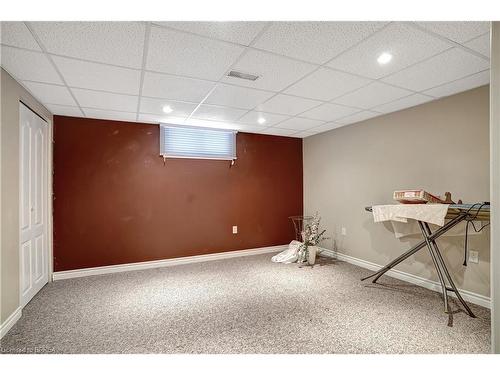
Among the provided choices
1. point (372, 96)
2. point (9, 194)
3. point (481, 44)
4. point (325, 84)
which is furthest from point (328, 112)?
point (9, 194)

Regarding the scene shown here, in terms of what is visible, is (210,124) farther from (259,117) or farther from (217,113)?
(259,117)

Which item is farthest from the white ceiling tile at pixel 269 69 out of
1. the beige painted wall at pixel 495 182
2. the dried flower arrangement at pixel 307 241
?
the dried flower arrangement at pixel 307 241

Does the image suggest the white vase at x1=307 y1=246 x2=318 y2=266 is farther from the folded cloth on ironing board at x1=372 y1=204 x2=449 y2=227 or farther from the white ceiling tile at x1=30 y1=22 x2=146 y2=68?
the white ceiling tile at x1=30 y1=22 x2=146 y2=68

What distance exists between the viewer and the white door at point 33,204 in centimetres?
265

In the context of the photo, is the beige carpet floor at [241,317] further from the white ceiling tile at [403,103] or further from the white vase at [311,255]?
the white ceiling tile at [403,103]

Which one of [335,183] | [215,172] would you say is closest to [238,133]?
[215,172]

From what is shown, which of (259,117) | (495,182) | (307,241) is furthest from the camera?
(307,241)

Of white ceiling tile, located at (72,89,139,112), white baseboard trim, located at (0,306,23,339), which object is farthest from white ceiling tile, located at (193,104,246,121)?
white baseboard trim, located at (0,306,23,339)

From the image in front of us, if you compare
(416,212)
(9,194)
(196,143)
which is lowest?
(416,212)

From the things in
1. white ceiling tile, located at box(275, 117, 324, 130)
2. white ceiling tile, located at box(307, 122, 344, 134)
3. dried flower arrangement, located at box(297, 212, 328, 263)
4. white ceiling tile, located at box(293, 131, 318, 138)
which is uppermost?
white ceiling tile, located at box(275, 117, 324, 130)

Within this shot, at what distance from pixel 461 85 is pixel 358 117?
1.25 m

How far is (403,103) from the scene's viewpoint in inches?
123

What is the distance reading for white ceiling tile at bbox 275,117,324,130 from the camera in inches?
152

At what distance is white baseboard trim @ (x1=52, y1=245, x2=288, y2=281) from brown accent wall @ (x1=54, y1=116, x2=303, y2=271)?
70mm
